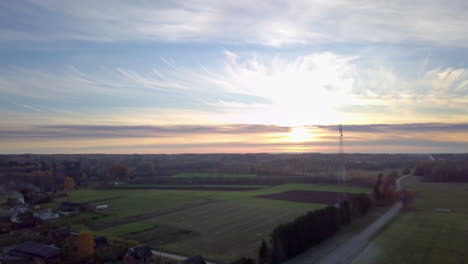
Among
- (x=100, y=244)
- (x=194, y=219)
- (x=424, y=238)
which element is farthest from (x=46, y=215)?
(x=424, y=238)

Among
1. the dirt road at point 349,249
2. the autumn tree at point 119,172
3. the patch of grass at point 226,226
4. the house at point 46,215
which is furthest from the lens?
the autumn tree at point 119,172

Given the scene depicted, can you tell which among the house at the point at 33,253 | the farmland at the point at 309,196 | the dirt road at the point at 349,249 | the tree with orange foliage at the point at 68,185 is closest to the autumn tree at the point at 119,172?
the tree with orange foliage at the point at 68,185

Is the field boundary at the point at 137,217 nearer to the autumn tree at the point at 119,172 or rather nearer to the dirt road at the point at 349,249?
the dirt road at the point at 349,249

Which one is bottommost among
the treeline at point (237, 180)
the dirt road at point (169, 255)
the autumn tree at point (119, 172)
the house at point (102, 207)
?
the dirt road at point (169, 255)

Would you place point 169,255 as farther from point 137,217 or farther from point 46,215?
point 46,215

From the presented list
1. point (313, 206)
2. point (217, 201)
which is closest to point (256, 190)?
point (217, 201)

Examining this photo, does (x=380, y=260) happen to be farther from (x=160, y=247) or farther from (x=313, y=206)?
(x=313, y=206)
